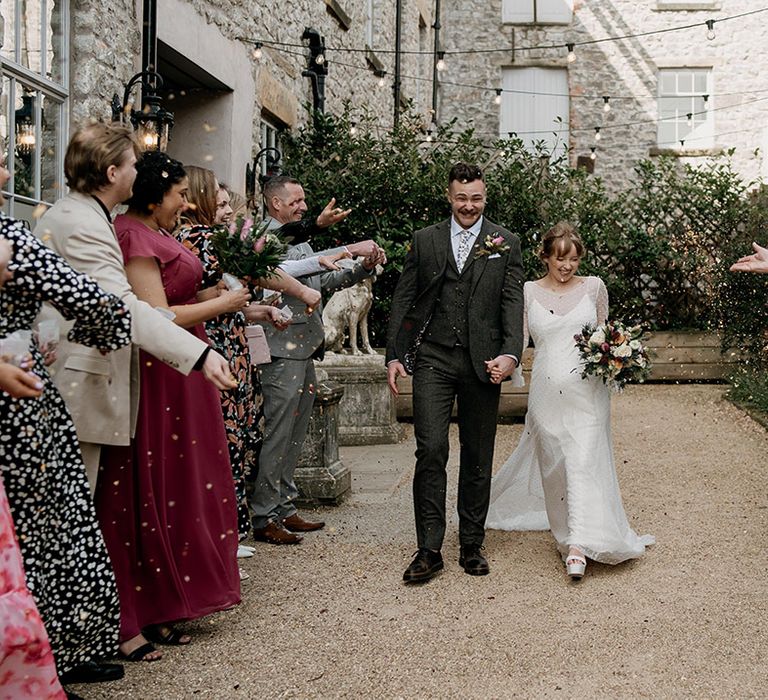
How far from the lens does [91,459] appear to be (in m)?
3.92

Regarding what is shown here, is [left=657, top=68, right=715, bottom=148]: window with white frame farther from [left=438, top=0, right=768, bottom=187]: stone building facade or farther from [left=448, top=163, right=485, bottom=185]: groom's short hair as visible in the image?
[left=448, top=163, right=485, bottom=185]: groom's short hair

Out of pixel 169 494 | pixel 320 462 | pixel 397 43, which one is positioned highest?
pixel 397 43

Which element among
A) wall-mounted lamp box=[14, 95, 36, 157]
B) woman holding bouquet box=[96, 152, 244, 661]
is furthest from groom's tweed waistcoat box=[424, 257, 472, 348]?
wall-mounted lamp box=[14, 95, 36, 157]

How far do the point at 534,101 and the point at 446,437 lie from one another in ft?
62.4


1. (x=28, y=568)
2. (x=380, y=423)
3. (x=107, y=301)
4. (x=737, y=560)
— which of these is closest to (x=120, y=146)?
(x=107, y=301)

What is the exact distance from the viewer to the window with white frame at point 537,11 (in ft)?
75.2

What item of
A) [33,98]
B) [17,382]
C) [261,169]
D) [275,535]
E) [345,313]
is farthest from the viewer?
[261,169]

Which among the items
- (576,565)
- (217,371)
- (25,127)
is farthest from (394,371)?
(25,127)

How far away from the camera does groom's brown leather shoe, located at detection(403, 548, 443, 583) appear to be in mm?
5109

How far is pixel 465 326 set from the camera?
5.37 metres

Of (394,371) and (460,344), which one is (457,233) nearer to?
(460,344)

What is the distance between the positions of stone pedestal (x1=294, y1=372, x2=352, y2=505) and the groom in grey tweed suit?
1.58 m

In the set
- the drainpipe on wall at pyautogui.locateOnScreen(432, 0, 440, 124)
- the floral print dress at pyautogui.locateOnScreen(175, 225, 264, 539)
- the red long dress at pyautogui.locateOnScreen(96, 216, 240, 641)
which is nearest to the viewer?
the red long dress at pyautogui.locateOnScreen(96, 216, 240, 641)

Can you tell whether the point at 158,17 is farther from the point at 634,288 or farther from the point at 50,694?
the point at 634,288
